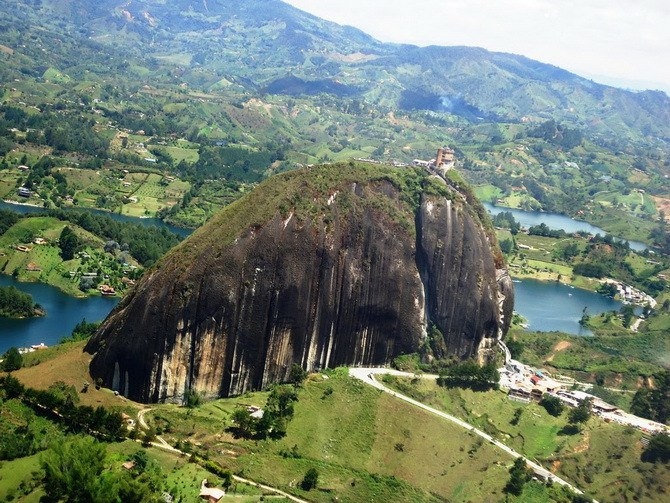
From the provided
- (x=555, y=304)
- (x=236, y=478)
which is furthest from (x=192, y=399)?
(x=555, y=304)

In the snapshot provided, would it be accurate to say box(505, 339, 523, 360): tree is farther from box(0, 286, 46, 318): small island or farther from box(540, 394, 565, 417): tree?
box(0, 286, 46, 318): small island

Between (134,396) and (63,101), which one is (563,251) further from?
(63,101)

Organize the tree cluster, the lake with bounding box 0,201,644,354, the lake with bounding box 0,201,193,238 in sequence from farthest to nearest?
the lake with bounding box 0,201,193,238 < the lake with bounding box 0,201,644,354 < the tree cluster

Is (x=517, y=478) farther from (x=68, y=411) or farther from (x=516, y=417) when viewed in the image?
(x=68, y=411)

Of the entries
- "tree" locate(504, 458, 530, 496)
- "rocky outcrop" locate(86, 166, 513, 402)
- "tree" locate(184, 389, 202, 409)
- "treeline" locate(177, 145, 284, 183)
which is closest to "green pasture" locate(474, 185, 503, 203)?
"treeline" locate(177, 145, 284, 183)

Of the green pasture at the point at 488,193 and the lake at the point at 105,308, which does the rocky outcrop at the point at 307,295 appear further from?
the green pasture at the point at 488,193

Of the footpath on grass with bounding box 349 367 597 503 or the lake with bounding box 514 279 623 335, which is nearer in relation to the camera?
the footpath on grass with bounding box 349 367 597 503

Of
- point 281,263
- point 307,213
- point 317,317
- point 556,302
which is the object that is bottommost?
point 556,302

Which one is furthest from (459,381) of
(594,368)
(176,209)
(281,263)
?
(176,209)
